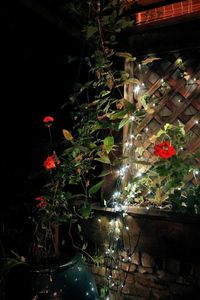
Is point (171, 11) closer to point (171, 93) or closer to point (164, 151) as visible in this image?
point (171, 93)

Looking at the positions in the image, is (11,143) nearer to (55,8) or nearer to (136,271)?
(55,8)

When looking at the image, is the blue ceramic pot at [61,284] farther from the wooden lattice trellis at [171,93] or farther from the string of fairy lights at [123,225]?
the wooden lattice trellis at [171,93]

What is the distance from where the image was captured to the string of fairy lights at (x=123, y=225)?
3.12m

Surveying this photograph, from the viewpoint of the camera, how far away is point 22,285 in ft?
8.45

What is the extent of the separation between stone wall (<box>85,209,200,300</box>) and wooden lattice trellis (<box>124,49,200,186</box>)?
2.27 feet

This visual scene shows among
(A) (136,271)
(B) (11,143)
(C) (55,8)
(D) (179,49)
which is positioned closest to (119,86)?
(D) (179,49)

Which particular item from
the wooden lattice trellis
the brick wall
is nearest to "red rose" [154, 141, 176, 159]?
the wooden lattice trellis

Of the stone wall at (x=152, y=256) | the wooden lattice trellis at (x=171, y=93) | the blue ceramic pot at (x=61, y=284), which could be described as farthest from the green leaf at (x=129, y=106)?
the blue ceramic pot at (x=61, y=284)

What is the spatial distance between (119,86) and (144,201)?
1267 mm

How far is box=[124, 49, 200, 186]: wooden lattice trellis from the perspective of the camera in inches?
118

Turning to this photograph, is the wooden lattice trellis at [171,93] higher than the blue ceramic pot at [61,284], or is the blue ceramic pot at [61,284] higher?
the wooden lattice trellis at [171,93]

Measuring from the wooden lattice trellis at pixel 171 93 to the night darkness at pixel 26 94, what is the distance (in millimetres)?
1655

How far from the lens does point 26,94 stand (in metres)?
4.93

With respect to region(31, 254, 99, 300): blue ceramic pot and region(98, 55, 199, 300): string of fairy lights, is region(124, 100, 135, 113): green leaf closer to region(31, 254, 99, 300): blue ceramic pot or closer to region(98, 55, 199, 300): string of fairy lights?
region(98, 55, 199, 300): string of fairy lights
